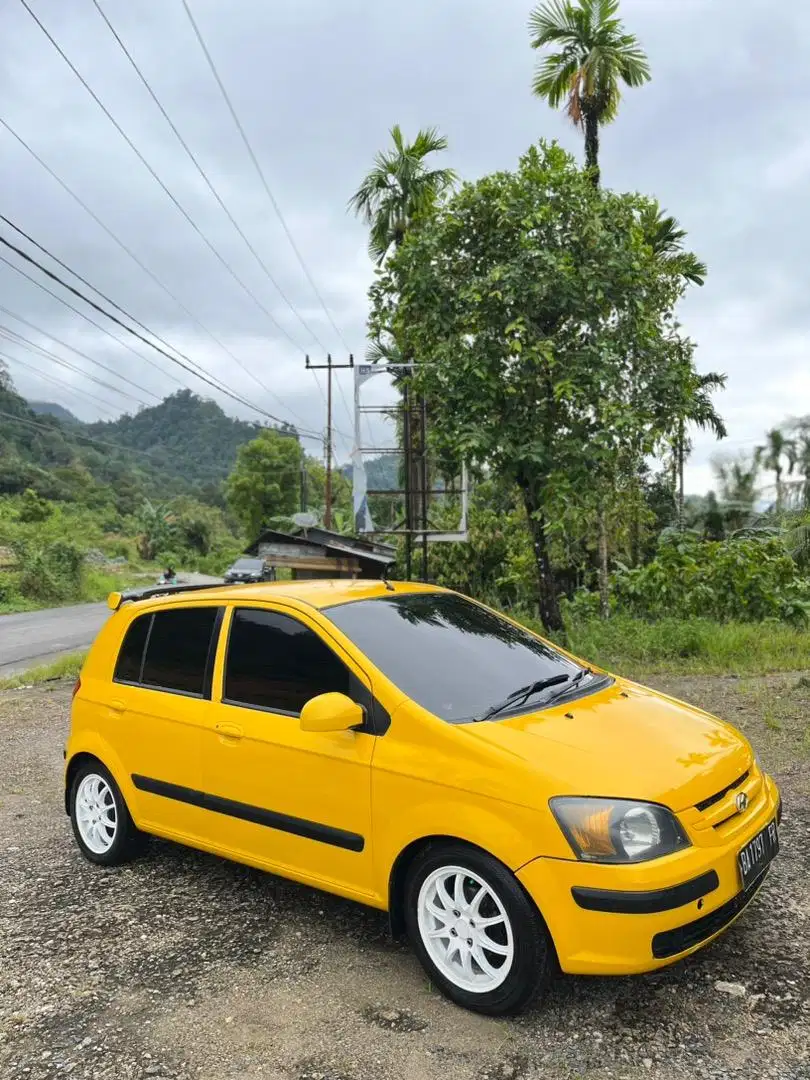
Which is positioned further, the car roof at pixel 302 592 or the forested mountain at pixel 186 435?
the forested mountain at pixel 186 435

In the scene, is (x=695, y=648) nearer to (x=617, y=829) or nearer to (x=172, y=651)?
(x=172, y=651)

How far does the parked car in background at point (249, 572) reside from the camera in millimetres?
32000

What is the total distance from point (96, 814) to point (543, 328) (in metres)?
7.27

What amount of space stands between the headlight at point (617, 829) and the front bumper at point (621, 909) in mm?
39

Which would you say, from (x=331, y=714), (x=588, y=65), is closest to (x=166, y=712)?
(x=331, y=714)

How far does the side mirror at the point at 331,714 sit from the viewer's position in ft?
Result: 10.8

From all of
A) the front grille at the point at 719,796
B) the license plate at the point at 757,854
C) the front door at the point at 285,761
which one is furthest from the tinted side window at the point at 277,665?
the license plate at the point at 757,854

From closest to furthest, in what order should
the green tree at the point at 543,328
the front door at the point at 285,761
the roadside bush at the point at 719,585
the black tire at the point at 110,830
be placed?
the front door at the point at 285,761, the black tire at the point at 110,830, the green tree at the point at 543,328, the roadside bush at the point at 719,585

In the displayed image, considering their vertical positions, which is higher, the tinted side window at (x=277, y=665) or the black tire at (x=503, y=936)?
the tinted side window at (x=277, y=665)

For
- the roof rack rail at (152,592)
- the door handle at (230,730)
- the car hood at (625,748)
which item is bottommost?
the door handle at (230,730)

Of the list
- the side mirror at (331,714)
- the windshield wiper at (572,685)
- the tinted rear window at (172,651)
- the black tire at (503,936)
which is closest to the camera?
the black tire at (503,936)

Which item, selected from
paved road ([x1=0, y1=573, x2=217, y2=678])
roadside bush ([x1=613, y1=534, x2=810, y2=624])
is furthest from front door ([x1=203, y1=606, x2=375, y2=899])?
paved road ([x1=0, y1=573, x2=217, y2=678])

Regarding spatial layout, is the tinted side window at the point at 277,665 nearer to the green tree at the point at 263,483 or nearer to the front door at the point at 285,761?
the front door at the point at 285,761

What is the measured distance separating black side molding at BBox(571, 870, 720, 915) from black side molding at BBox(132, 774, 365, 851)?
98 centimetres
